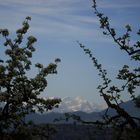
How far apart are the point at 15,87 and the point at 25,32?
6.52m

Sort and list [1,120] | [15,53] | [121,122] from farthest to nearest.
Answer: [15,53] → [1,120] → [121,122]

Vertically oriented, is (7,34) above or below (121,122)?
above

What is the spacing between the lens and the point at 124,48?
1636 cm

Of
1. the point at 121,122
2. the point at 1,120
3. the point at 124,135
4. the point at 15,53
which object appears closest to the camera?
the point at 124,135

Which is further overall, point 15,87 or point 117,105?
point 15,87

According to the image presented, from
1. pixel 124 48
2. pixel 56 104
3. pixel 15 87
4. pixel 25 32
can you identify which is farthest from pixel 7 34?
pixel 124 48

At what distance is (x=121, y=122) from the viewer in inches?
623

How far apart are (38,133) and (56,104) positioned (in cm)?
340

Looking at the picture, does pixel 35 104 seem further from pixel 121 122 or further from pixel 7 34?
pixel 121 122

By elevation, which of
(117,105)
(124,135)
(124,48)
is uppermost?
(124,48)

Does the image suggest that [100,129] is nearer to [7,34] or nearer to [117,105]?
[117,105]

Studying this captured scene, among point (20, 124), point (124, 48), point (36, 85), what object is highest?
point (36, 85)

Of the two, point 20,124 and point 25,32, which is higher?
point 25,32

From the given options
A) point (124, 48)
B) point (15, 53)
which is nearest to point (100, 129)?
point (124, 48)
